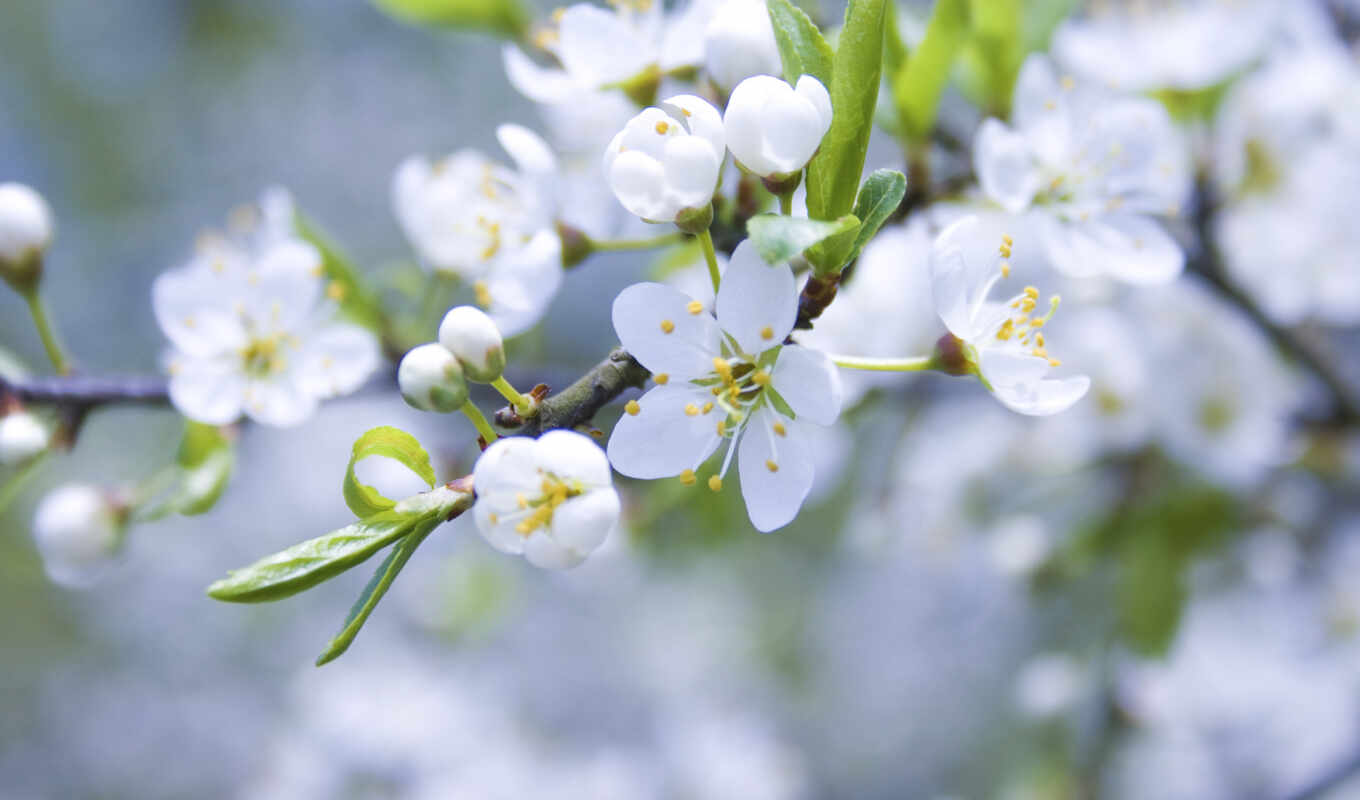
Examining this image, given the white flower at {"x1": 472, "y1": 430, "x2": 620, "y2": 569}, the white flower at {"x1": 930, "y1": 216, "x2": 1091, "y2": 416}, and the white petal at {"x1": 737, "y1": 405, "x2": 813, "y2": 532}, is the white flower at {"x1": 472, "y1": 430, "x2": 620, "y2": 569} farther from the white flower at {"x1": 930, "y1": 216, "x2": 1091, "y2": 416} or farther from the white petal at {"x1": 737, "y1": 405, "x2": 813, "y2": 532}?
the white flower at {"x1": 930, "y1": 216, "x2": 1091, "y2": 416}

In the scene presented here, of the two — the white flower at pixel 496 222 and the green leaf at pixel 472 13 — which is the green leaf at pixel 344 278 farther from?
the green leaf at pixel 472 13

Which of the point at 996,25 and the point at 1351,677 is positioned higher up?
the point at 996,25

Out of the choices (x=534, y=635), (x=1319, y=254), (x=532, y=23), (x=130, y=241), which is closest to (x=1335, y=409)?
(x=1319, y=254)

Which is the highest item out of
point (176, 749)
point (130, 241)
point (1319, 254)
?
point (1319, 254)

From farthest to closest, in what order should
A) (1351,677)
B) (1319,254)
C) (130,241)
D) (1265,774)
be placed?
1. (130,241)
2. (1265,774)
3. (1351,677)
4. (1319,254)

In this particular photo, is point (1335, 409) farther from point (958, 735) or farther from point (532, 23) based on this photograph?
point (958, 735)

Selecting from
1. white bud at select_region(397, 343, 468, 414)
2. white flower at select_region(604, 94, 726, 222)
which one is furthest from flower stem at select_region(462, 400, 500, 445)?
white flower at select_region(604, 94, 726, 222)
